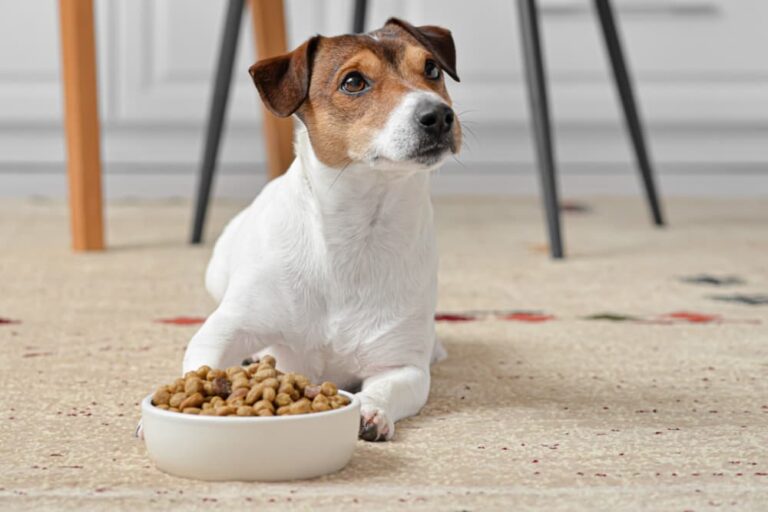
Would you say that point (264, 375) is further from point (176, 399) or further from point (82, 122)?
point (82, 122)

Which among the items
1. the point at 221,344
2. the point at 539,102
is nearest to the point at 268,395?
the point at 221,344

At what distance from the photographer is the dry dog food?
85 centimetres

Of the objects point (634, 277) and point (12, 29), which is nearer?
point (634, 277)

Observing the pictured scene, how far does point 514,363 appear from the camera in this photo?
129 cm

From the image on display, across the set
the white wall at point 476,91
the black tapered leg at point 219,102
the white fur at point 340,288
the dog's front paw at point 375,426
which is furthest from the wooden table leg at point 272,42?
the dog's front paw at point 375,426

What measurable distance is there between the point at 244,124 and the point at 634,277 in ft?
4.83

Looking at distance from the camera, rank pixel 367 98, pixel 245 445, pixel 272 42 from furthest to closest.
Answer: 1. pixel 272 42
2. pixel 367 98
3. pixel 245 445

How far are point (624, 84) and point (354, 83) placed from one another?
136cm

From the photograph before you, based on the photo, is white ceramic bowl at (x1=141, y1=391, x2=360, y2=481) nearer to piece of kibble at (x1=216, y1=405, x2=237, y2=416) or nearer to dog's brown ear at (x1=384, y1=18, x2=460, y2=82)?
piece of kibble at (x1=216, y1=405, x2=237, y2=416)

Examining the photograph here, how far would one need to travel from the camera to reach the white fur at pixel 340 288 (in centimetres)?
110

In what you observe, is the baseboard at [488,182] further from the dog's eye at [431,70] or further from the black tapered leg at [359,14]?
the dog's eye at [431,70]

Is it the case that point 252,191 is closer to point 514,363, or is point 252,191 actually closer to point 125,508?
point 514,363

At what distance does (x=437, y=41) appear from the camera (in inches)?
47.7

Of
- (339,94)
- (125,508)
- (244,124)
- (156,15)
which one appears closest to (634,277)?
(339,94)
